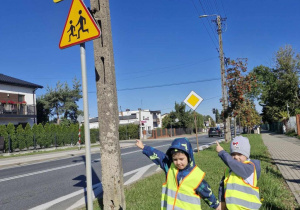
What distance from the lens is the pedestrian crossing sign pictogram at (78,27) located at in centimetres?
295

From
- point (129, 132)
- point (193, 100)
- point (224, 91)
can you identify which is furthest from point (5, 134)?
point (129, 132)

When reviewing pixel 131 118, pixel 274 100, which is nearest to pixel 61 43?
pixel 274 100

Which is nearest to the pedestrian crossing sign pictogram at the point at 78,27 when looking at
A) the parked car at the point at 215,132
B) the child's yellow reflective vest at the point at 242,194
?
the child's yellow reflective vest at the point at 242,194

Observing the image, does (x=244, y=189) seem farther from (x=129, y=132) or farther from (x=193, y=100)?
(x=129, y=132)

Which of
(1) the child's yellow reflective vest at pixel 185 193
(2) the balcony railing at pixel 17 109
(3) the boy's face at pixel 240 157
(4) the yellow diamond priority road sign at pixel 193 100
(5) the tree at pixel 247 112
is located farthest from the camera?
(2) the balcony railing at pixel 17 109

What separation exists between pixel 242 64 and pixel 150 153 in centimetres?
1426

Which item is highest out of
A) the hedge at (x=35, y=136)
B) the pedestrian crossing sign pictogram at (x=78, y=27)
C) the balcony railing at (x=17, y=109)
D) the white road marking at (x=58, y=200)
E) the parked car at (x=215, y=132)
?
the balcony railing at (x=17, y=109)

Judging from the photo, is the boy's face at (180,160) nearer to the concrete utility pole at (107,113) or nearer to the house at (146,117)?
the concrete utility pole at (107,113)

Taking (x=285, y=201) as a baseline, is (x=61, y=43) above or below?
above

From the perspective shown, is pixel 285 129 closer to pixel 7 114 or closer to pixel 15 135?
pixel 15 135

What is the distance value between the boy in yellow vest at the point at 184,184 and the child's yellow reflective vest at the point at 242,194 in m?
0.14

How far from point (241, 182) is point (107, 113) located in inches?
76.9

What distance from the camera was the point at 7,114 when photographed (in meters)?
31.2

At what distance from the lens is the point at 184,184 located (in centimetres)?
257
